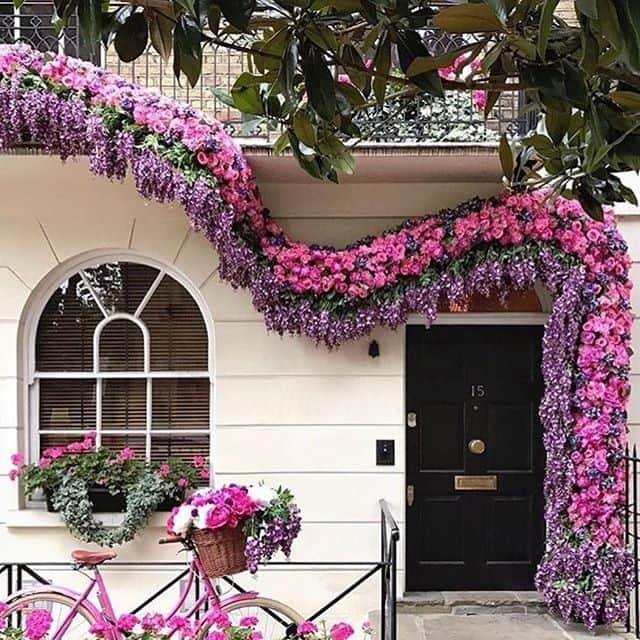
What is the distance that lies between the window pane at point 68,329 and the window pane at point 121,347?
0.10 m

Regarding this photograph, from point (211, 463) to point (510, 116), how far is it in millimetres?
3528

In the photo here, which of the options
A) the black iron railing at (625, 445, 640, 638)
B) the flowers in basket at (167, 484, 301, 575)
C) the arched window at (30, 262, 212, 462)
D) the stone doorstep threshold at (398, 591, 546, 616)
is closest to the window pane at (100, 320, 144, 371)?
the arched window at (30, 262, 212, 462)

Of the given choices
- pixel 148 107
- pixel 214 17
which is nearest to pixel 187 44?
pixel 214 17

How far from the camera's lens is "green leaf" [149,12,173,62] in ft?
7.32

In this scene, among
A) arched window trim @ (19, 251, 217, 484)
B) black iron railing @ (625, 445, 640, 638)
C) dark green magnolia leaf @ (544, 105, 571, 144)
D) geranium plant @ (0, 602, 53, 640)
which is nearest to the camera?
dark green magnolia leaf @ (544, 105, 571, 144)

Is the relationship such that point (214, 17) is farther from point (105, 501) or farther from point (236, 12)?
point (105, 501)

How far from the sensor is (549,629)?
18.3ft

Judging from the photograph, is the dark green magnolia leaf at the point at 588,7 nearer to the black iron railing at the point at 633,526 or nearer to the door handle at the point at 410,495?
the black iron railing at the point at 633,526

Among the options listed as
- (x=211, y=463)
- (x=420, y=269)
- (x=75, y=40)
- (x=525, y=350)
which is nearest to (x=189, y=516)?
(x=211, y=463)

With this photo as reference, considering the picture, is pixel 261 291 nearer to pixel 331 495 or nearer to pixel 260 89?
pixel 331 495

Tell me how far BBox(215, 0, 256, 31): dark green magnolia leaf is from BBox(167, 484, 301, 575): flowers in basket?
3252 mm

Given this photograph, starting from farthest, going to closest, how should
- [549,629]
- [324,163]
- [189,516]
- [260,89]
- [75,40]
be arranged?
1. [75,40]
2. [549,629]
3. [189,516]
4. [324,163]
5. [260,89]

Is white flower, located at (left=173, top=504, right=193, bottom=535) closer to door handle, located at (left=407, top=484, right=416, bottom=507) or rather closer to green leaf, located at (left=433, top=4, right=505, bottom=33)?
door handle, located at (left=407, top=484, right=416, bottom=507)

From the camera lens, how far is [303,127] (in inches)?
92.4
